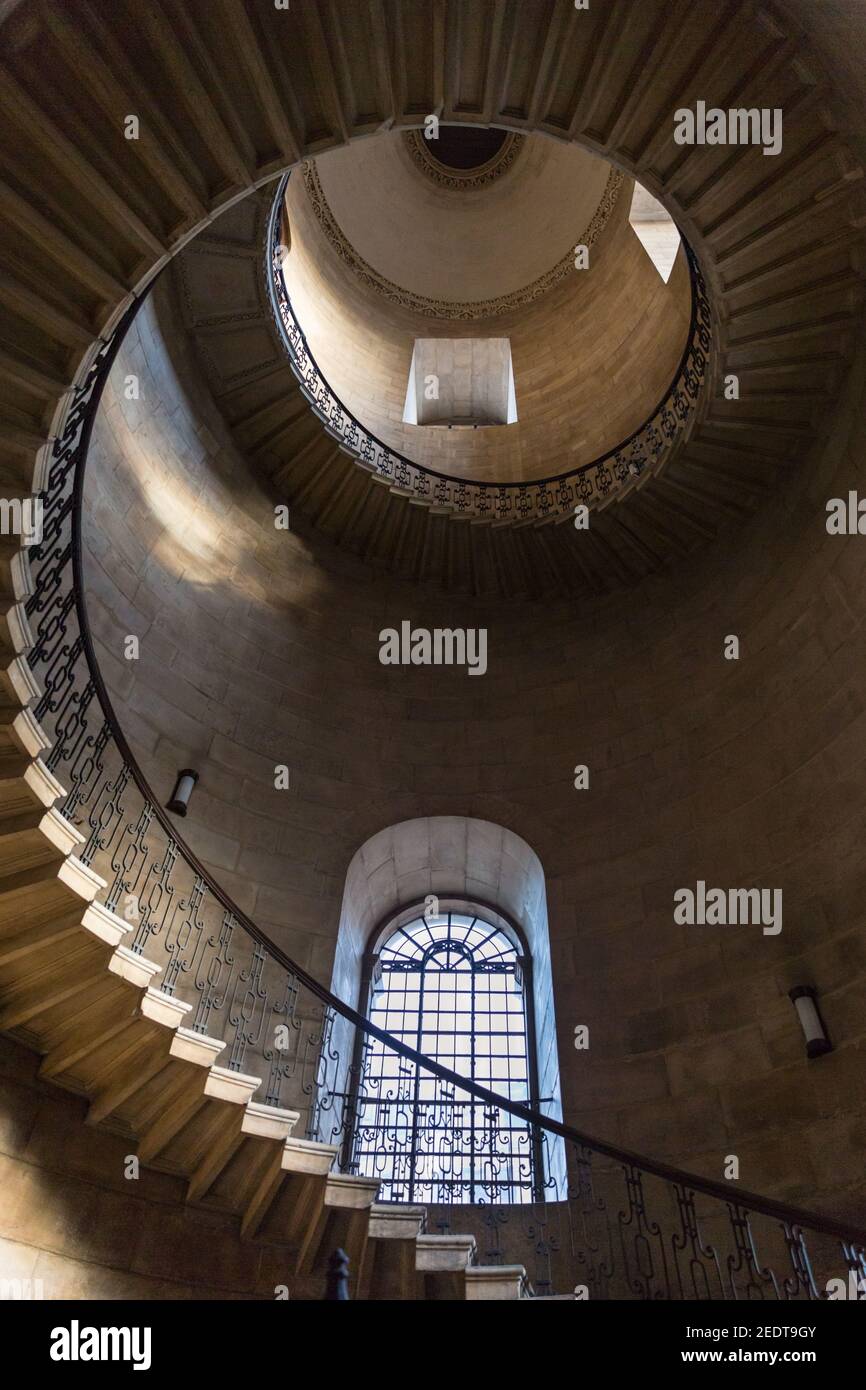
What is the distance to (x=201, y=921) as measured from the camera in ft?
20.9

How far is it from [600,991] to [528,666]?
12.1 feet

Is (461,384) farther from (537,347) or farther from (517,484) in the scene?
(517,484)

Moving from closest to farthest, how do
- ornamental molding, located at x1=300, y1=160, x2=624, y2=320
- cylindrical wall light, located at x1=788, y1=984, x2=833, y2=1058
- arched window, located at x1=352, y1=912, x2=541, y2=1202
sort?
cylindrical wall light, located at x1=788, y1=984, x2=833, y2=1058
arched window, located at x1=352, y1=912, x2=541, y2=1202
ornamental molding, located at x1=300, y1=160, x2=624, y2=320

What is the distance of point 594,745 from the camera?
8.21 m

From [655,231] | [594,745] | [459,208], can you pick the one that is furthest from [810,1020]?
[459,208]

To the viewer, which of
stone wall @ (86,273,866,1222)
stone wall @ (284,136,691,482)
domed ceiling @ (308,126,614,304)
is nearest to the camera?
stone wall @ (86,273,866,1222)

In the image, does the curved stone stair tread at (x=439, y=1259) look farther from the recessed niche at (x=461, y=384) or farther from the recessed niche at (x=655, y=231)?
the recessed niche at (x=655, y=231)

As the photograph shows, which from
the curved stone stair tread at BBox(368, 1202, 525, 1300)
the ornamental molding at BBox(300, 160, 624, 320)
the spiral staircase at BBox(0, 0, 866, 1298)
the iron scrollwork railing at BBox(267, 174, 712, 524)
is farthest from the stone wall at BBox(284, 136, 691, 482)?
the curved stone stair tread at BBox(368, 1202, 525, 1300)

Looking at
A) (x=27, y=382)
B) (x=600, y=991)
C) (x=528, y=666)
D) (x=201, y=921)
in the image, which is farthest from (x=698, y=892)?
(x=27, y=382)

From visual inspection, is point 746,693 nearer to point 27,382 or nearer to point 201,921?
point 201,921

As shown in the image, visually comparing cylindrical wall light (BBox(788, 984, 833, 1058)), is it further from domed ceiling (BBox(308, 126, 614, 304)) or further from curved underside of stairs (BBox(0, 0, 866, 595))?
domed ceiling (BBox(308, 126, 614, 304))

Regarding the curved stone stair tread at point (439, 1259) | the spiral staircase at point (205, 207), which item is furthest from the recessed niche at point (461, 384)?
the curved stone stair tread at point (439, 1259)

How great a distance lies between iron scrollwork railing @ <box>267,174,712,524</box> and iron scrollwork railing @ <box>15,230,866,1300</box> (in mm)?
3814

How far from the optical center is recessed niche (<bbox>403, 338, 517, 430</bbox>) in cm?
1221
